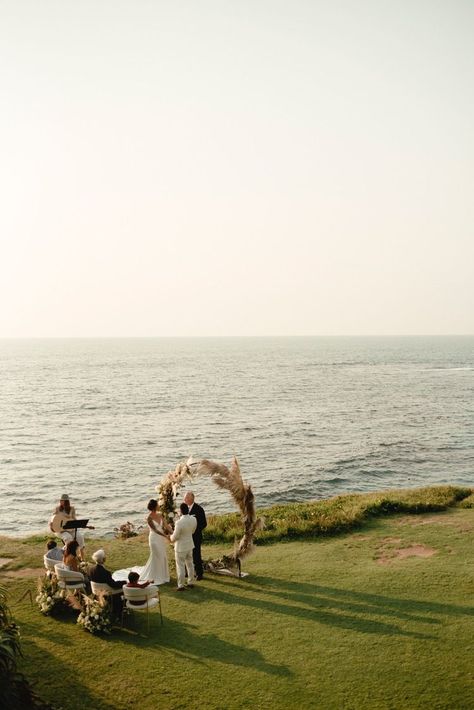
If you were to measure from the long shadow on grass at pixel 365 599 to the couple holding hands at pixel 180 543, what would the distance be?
1907 mm

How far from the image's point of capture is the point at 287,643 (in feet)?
43.8

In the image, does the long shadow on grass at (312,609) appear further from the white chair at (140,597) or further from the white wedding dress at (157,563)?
the white chair at (140,597)

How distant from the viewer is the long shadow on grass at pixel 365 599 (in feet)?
47.9

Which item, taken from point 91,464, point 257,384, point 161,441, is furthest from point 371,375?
point 91,464

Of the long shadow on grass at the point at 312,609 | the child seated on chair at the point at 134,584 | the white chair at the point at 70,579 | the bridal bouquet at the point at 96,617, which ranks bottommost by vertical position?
the long shadow on grass at the point at 312,609

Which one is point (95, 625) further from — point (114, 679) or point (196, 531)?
point (196, 531)

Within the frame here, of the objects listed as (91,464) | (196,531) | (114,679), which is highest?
(196,531)

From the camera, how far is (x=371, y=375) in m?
150

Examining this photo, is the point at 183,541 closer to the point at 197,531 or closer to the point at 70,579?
the point at 197,531

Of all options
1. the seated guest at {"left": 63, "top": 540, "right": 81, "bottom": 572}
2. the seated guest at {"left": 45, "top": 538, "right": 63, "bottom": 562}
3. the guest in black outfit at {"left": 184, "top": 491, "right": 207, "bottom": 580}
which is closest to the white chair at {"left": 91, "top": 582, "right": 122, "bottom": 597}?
the seated guest at {"left": 63, "top": 540, "right": 81, "bottom": 572}

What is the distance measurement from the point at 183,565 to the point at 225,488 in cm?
260

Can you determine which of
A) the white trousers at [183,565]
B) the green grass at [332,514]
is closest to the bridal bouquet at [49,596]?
the white trousers at [183,565]

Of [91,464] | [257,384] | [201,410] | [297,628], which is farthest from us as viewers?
[257,384]

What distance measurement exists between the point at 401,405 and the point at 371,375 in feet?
192
